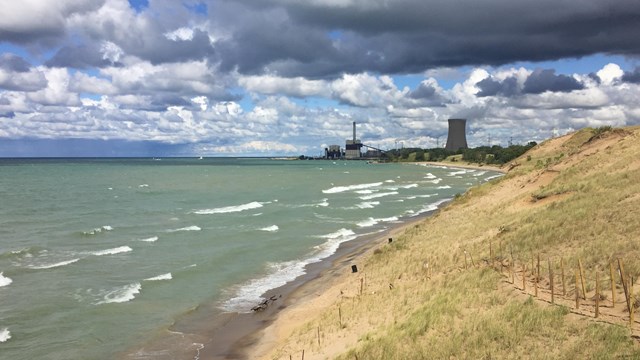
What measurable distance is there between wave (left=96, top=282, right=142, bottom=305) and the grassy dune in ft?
29.0

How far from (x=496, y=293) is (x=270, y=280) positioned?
48.8 ft

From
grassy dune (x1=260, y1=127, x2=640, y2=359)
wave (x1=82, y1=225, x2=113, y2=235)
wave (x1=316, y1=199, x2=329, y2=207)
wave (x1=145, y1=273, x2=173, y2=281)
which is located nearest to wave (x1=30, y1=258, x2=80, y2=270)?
wave (x1=145, y1=273, x2=173, y2=281)

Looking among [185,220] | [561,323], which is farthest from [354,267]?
[185,220]

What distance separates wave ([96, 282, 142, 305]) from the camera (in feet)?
82.2

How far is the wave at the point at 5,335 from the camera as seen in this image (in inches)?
786

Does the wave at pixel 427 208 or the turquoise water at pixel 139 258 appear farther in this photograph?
the wave at pixel 427 208

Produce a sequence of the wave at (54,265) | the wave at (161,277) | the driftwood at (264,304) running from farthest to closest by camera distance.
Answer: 1. the wave at (54,265)
2. the wave at (161,277)
3. the driftwood at (264,304)

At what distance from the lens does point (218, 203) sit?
70.9 metres

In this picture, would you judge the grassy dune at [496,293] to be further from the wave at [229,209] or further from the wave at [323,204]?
the wave at [323,204]

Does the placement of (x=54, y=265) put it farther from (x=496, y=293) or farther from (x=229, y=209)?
(x=229, y=209)

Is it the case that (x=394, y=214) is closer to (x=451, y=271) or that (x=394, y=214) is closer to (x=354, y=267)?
(x=354, y=267)

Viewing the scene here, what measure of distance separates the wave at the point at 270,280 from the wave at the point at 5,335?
8598 millimetres

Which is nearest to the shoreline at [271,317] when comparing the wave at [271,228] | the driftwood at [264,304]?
the driftwood at [264,304]

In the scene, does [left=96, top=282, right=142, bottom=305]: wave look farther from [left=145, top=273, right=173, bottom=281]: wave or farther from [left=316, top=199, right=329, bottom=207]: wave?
[left=316, top=199, right=329, bottom=207]: wave
